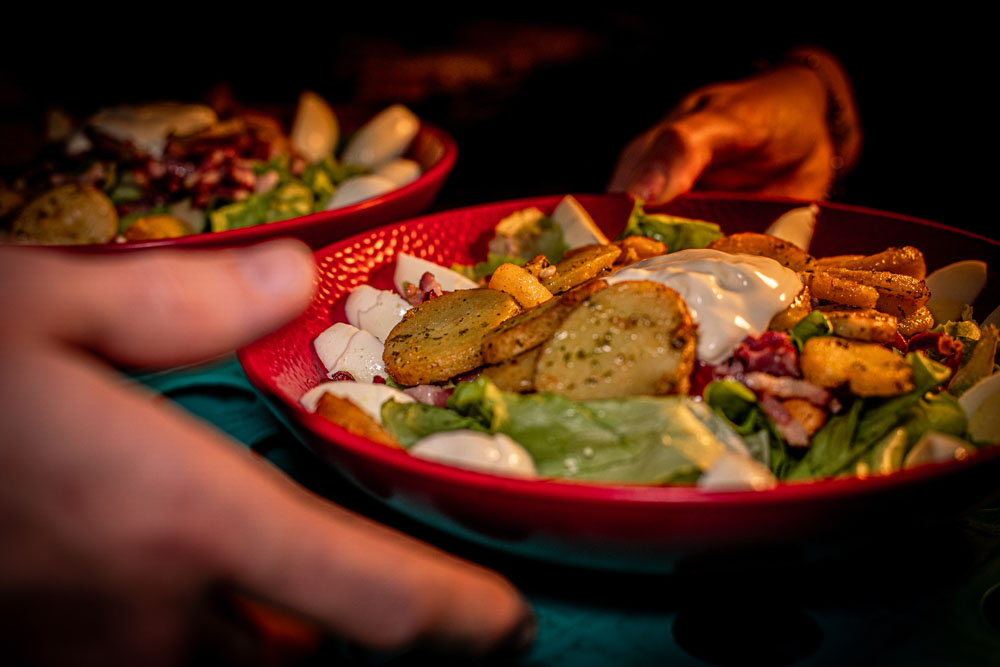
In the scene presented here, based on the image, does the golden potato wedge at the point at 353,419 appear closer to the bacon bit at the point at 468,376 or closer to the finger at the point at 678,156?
the bacon bit at the point at 468,376

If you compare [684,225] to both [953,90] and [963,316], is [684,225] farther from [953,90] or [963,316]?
[953,90]

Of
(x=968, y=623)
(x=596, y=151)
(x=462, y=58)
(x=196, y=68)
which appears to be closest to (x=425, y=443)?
(x=968, y=623)

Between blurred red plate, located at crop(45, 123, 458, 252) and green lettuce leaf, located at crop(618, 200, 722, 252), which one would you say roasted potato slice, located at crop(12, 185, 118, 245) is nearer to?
blurred red plate, located at crop(45, 123, 458, 252)

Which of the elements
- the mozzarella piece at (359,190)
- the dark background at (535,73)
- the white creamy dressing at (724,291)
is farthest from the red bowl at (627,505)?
the dark background at (535,73)

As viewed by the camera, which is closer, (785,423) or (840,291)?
(785,423)

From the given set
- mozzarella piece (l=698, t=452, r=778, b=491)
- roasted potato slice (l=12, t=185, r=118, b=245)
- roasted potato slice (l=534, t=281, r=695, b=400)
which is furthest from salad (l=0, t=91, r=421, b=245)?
mozzarella piece (l=698, t=452, r=778, b=491)

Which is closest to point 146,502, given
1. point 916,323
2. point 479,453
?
point 479,453

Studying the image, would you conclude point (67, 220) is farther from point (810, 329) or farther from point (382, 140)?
point (810, 329)
